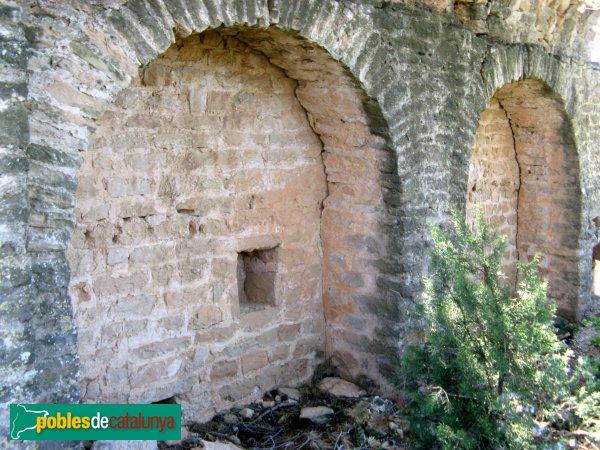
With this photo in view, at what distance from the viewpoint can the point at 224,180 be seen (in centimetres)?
440

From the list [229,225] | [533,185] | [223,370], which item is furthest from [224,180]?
[533,185]

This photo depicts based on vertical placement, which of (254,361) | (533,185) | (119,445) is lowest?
(119,445)

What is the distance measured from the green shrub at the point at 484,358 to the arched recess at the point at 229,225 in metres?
1.26

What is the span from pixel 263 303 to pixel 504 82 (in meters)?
2.77

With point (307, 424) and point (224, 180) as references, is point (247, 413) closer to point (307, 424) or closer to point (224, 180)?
point (307, 424)

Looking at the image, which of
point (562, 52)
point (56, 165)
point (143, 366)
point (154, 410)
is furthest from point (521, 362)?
point (562, 52)

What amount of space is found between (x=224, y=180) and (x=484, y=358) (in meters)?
2.01

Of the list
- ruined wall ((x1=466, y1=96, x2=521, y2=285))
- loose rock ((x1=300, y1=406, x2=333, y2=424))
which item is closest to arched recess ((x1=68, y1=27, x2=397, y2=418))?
loose rock ((x1=300, y1=406, x2=333, y2=424))

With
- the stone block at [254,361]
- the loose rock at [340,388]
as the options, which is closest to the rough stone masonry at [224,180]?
the stone block at [254,361]

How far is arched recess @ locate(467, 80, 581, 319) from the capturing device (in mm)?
6773

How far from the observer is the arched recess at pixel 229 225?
3852 millimetres

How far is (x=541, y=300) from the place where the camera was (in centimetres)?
341

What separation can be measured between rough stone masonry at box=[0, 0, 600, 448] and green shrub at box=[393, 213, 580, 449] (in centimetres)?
39

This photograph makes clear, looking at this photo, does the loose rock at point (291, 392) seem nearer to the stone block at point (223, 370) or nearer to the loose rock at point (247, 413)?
the loose rock at point (247, 413)
